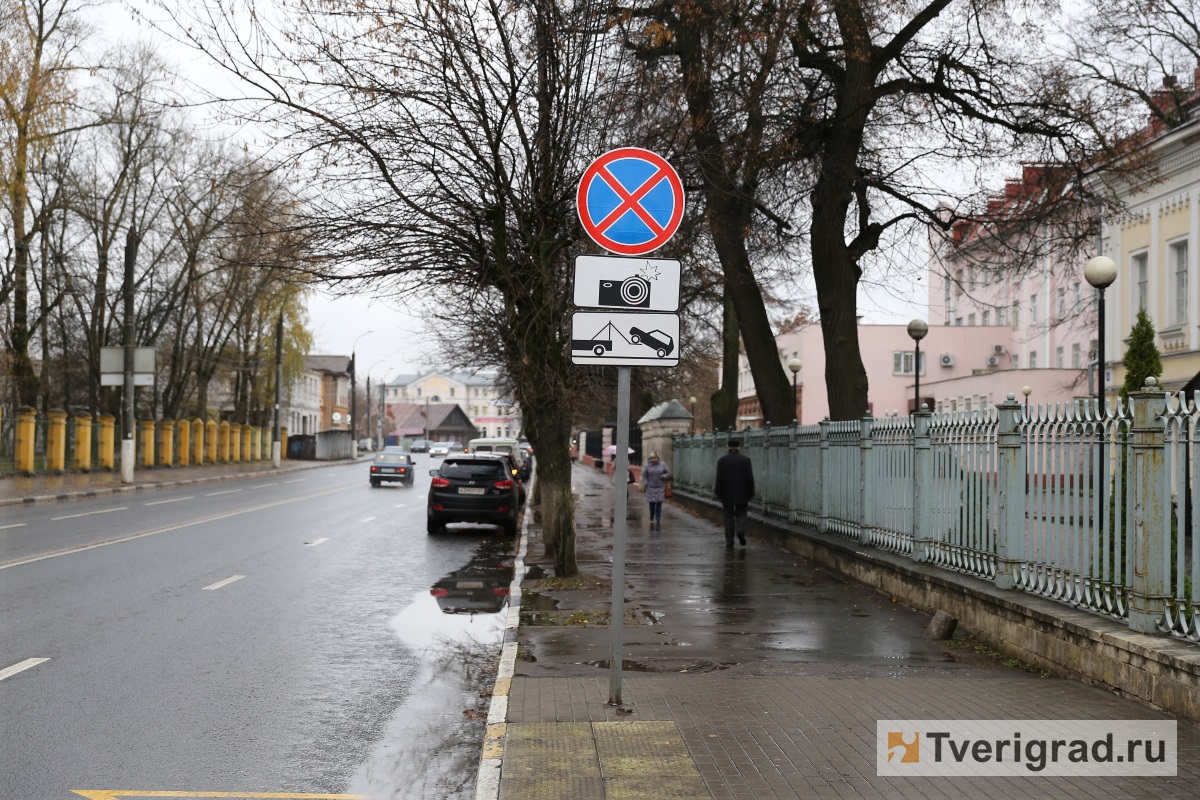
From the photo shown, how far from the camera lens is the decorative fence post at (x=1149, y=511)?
741 cm

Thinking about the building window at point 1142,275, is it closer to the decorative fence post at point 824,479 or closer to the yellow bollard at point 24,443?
the decorative fence post at point 824,479

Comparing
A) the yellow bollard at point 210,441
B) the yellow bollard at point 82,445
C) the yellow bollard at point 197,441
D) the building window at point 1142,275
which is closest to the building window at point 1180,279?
the building window at point 1142,275

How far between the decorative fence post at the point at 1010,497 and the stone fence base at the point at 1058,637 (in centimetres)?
22

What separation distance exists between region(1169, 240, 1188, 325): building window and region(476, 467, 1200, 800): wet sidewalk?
80.3 ft

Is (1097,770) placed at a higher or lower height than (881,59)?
lower

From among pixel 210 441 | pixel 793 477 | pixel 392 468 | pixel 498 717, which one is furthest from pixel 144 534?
pixel 210 441

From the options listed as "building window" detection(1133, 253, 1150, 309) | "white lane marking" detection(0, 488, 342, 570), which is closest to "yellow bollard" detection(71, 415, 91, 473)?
"white lane marking" detection(0, 488, 342, 570)

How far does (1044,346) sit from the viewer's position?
60000 millimetres

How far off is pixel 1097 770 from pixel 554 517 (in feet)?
30.2

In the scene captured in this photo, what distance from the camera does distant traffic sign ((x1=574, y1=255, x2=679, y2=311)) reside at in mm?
7332

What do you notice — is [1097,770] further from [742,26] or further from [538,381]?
[742,26]

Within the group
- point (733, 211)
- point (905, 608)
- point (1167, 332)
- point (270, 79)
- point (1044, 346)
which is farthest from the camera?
point (1044, 346)

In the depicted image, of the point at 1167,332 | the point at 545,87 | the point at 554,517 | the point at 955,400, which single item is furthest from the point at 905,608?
the point at 955,400

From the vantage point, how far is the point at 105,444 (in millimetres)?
42688
